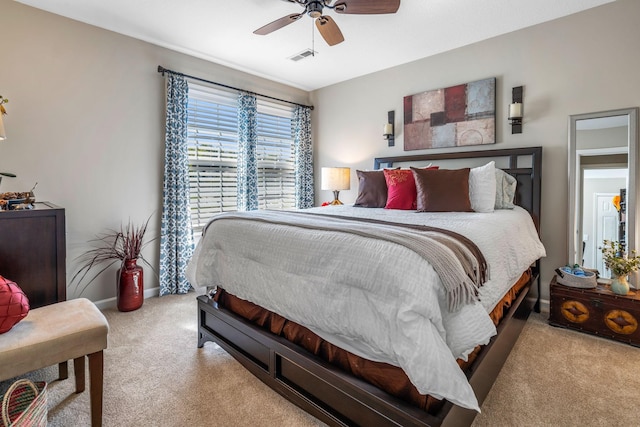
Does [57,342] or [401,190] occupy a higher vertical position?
[401,190]

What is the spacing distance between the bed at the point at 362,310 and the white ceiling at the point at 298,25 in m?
1.80

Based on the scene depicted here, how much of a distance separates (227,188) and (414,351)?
3.25 m

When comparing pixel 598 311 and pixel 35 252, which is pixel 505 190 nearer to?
pixel 598 311

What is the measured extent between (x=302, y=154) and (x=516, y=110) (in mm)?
2735

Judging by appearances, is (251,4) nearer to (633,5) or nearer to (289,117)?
(289,117)

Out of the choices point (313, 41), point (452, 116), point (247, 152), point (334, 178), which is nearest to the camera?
point (313, 41)

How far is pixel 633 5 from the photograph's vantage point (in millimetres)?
2453

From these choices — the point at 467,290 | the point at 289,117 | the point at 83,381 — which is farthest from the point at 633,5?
the point at 83,381

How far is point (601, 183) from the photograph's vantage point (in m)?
2.61

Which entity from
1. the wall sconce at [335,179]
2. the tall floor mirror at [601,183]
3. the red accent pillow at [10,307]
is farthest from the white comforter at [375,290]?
the wall sconce at [335,179]

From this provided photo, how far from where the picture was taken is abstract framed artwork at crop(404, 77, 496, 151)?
124 inches

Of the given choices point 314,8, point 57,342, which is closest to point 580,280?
point 314,8

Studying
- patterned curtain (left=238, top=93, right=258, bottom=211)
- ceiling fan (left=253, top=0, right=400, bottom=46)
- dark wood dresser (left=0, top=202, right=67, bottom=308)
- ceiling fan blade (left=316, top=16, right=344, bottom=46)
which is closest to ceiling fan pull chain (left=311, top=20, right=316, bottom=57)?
ceiling fan blade (left=316, top=16, right=344, bottom=46)

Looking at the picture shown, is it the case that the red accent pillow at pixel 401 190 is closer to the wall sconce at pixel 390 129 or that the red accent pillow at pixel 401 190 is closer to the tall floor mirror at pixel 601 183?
the wall sconce at pixel 390 129
